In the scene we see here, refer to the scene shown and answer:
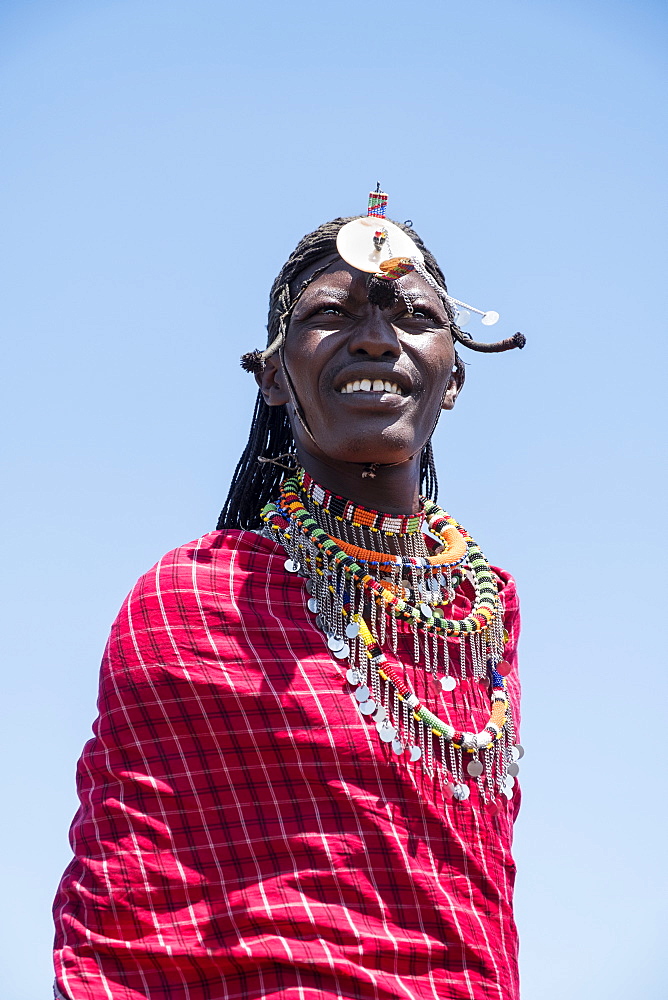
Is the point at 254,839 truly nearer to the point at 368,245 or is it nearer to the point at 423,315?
the point at 423,315

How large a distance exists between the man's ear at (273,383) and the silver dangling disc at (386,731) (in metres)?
1.33

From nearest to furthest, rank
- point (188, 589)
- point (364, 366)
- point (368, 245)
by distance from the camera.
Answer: point (188, 589)
point (364, 366)
point (368, 245)

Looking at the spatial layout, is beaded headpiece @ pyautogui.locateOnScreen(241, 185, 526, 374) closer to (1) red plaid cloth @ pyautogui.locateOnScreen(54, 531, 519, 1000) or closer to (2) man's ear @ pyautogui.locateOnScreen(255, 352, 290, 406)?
(2) man's ear @ pyautogui.locateOnScreen(255, 352, 290, 406)

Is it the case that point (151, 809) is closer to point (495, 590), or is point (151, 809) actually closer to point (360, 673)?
point (360, 673)

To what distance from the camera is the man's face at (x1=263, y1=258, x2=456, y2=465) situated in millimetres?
4512

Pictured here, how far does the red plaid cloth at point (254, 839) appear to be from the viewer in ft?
12.8

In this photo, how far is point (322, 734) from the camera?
→ 4.09m

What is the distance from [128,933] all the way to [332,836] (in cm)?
64

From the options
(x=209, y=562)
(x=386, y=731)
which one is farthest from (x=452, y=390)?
(x=386, y=731)

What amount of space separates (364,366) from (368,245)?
0.45m

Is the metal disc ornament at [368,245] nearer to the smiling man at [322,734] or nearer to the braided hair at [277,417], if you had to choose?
the smiling man at [322,734]

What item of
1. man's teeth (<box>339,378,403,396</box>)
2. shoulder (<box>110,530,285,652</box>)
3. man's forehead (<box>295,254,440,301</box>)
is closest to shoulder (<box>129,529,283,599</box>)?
shoulder (<box>110,530,285,652</box>)

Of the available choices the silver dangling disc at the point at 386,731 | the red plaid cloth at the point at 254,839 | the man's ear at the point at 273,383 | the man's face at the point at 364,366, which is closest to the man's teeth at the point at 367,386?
the man's face at the point at 364,366

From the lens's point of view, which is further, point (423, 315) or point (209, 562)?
point (423, 315)
